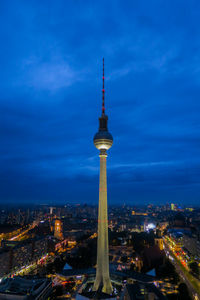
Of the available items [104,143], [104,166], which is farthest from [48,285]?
[104,143]

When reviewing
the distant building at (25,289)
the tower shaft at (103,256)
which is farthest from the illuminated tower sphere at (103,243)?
the distant building at (25,289)

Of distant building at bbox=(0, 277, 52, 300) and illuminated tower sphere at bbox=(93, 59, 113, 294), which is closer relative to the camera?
distant building at bbox=(0, 277, 52, 300)

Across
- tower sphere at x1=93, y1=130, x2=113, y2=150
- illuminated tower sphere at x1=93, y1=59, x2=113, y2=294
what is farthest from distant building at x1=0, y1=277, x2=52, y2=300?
tower sphere at x1=93, y1=130, x2=113, y2=150

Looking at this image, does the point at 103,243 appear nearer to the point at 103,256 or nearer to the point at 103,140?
the point at 103,256

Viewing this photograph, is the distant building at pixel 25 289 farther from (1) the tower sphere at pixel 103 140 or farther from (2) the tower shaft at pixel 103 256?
(1) the tower sphere at pixel 103 140

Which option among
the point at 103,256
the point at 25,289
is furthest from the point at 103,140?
the point at 25,289

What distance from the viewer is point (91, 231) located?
60.5 metres

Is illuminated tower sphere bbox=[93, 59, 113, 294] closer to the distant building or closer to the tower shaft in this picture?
the tower shaft

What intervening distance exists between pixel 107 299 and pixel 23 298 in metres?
8.92

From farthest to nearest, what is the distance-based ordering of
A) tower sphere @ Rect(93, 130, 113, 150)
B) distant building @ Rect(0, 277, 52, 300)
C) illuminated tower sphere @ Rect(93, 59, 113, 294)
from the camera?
tower sphere @ Rect(93, 130, 113, 150) < illuminated tower sphere @ Rect(93, 59, 113, 294) < distant building @ Rect(0, 277, 52, 300)

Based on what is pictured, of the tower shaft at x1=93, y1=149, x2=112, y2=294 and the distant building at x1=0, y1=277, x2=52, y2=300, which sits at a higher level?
the tower shaft at x1=93, y1=149, x2=112, y2=294

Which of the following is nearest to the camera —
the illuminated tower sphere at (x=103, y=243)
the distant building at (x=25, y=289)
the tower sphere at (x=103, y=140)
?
the distant building at (x=25, y=289)

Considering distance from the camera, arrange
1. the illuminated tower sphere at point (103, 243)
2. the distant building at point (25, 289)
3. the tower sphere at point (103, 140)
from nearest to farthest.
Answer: the distant building at point (25, 289)
the illuminated tower sphere at point (103, 243)
the tower sphere at point (103, 140)

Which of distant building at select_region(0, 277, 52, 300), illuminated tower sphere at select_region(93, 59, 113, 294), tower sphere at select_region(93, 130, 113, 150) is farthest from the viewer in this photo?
tower sphere at select_region(93, 130, 113, 150)
